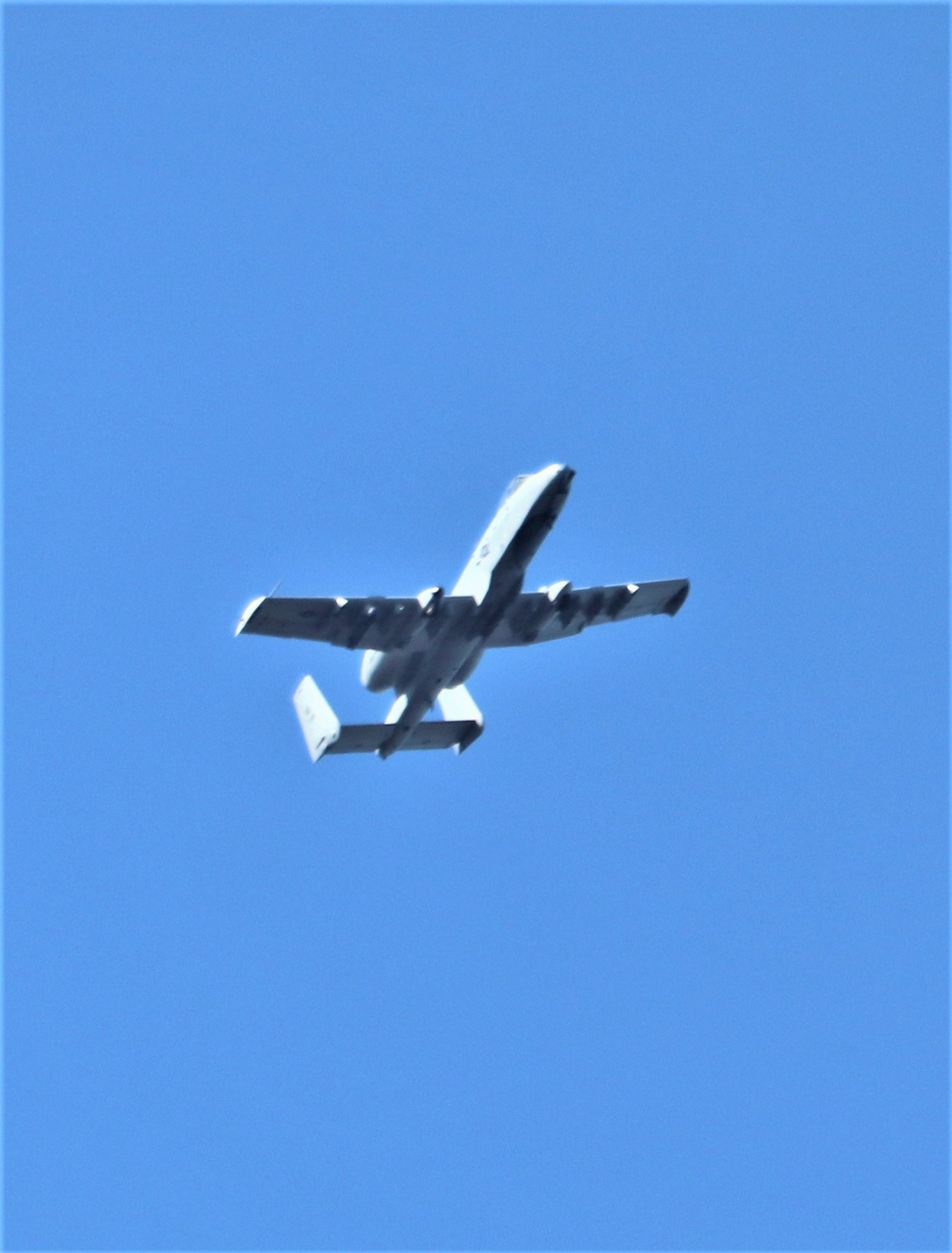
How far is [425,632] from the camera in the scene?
167 ft

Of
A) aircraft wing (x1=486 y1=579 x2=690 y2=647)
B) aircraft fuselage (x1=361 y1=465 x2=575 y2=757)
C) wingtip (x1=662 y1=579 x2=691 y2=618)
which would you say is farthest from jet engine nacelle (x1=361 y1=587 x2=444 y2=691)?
wingtip (x1=662 y1=579 x2=691 y2=618)

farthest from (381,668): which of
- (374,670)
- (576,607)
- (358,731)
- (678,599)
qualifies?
(678,599)

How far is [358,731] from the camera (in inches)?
2073

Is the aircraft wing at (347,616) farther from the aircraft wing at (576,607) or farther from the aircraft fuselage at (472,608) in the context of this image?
the aircraft wing at (576,607)

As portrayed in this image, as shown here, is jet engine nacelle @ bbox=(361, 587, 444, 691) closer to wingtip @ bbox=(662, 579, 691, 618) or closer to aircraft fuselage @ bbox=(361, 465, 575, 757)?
aircraft fuselage @ bbox=(361, 465, 575, 757)

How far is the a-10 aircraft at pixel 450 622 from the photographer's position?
1951 inches

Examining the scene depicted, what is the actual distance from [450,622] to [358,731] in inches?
165

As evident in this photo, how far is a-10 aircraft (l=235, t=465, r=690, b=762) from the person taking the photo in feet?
163

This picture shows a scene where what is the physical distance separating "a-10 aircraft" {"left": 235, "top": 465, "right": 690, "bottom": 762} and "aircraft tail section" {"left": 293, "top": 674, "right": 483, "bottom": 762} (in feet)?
0.08

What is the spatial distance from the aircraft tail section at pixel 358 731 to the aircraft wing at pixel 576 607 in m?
2.48

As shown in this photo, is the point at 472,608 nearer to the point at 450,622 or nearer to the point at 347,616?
the point at 450,622

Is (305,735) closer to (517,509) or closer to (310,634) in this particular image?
(310,634)

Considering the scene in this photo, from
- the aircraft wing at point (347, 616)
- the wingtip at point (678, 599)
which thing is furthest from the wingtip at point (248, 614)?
the wingtip at point (678, 599)

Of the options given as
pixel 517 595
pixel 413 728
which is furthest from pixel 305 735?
pixel 517 595
